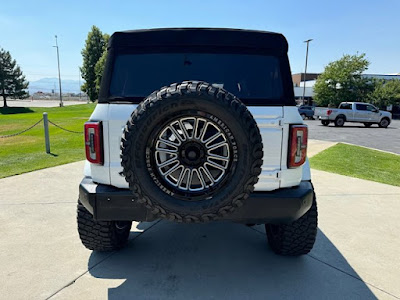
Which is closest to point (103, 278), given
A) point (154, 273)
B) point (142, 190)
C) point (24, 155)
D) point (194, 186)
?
point (154, 273)

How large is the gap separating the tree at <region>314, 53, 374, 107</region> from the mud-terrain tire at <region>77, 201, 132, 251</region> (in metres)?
39.5

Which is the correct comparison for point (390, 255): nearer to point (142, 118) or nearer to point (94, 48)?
point (142, 118)

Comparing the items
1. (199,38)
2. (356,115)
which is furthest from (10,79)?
(199,38)

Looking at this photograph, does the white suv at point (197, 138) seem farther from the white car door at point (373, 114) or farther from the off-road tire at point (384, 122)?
the off-road tire at point (384, 122)

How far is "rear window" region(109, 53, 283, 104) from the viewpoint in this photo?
8.11ft

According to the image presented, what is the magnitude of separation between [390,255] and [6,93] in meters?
52.7

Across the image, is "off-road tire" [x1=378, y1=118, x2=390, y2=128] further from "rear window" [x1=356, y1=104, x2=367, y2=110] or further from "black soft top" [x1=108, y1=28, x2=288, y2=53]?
"black soft top" [x1=108, y1=28, x2=288, y2=53]

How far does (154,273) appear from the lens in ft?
8.71

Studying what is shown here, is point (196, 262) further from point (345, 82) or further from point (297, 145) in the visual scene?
point (345, 82)

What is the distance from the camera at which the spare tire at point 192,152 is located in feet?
6.41

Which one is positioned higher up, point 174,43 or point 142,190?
→ point 174,43

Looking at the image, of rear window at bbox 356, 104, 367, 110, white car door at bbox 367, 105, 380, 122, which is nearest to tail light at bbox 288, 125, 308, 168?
rear window at bbox 356, 104, 367, 110

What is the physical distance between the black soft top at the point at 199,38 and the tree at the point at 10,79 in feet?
161

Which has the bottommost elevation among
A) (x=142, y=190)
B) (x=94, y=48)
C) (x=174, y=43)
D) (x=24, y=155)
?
(x=24, y=155)
